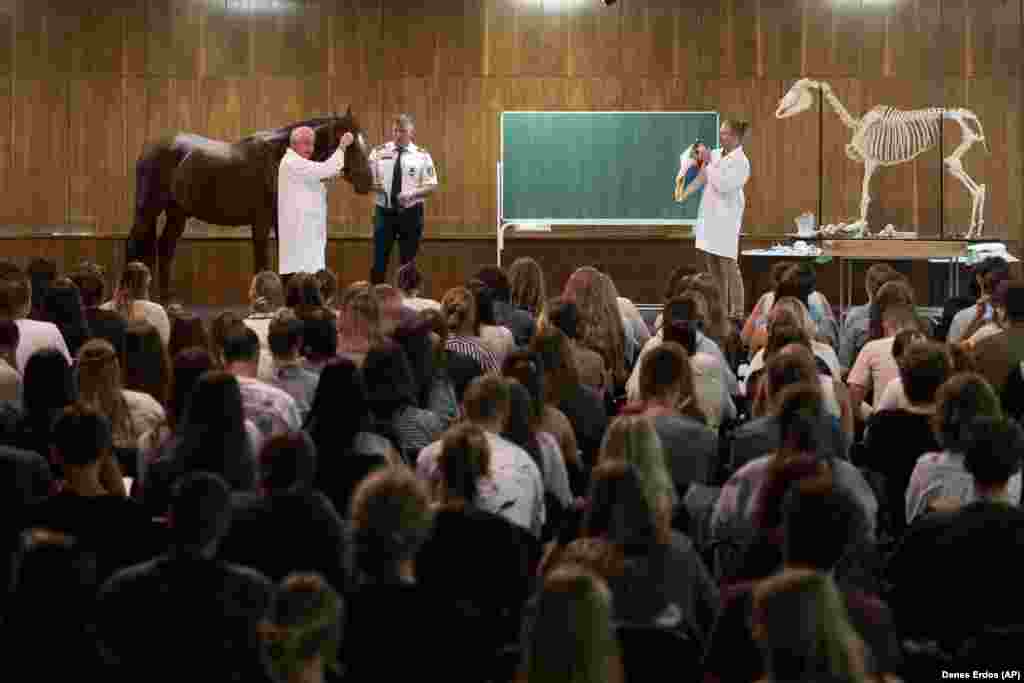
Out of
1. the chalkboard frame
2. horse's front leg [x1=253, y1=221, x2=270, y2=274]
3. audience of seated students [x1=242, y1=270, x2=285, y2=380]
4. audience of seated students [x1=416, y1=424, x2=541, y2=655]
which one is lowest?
audience of seated students [x1=416, y1=424, x2=541, y2=655]

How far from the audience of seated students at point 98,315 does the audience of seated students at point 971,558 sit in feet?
14.3

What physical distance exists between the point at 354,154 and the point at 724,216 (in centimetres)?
289

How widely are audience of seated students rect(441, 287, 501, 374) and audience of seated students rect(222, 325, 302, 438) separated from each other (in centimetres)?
130

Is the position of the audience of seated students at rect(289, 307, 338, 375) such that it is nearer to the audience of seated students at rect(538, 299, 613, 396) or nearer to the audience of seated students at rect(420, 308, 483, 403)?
the audience of seated students at rect(420, 308, 483, 403)

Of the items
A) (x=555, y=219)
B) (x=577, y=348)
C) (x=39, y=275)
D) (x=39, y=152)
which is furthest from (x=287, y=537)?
(x=39, y=152)

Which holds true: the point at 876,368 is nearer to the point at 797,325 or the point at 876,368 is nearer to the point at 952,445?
the point at 797,325

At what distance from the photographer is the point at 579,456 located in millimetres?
5996

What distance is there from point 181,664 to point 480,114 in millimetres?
14431

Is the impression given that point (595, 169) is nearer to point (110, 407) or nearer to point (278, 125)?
point (278, 125)

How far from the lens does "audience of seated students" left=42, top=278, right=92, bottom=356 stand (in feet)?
25.1

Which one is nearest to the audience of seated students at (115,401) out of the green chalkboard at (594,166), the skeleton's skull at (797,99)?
the skeleton's skull at (797,99)

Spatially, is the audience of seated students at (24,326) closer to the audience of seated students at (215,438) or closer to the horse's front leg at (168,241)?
the audience of seated students at (215,438)

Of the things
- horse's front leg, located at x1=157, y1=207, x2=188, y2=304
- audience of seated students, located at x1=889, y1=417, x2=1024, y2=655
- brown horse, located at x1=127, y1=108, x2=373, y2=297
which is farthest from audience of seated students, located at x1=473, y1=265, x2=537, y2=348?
horse's front leg, located at x1=157, y1=207, x2=188, y2=304

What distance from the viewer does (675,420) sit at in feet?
17.9
